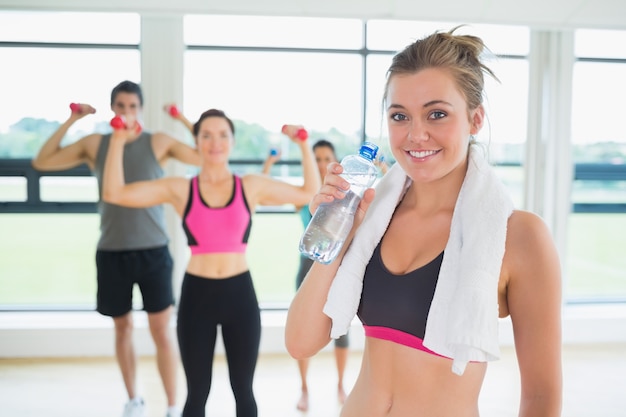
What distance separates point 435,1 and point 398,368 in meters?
3.11

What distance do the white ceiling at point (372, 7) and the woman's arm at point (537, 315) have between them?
299 cm

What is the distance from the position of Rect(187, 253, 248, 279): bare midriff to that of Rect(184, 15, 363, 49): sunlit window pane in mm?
2151

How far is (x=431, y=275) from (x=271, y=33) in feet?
11.7

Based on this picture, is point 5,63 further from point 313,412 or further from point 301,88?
point 313,412

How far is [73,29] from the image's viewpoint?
4109 millimetres

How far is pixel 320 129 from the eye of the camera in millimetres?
4891

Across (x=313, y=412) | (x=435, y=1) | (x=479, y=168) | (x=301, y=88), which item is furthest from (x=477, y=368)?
(x=301, y=88)

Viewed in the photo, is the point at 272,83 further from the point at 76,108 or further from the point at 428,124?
the point at 428,124

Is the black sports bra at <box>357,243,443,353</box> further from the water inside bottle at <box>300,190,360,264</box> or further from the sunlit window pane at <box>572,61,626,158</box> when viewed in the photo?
the sunlit window pane at <box>572,61,626,158</box>

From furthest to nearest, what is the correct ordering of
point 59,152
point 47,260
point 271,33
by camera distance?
point 47,260 → point 271,33 → point 59,152

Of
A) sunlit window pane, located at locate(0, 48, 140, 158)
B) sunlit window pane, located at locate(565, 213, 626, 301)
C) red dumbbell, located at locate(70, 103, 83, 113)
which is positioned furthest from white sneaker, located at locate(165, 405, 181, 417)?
sunlit window pane, located at locate(565, 213, 626, 301)

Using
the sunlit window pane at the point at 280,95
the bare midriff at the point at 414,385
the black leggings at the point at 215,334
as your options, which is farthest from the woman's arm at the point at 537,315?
the sunlit window pane at the point at 280,95

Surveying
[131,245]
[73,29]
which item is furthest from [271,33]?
[131,245]

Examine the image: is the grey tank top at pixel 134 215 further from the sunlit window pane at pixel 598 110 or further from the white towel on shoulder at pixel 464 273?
the sunlit window pane at pixel 598 110
